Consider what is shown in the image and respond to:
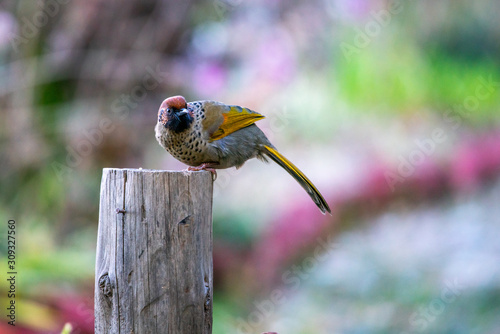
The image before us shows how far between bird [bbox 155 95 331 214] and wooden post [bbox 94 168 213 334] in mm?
832

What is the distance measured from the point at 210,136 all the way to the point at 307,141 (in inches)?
162

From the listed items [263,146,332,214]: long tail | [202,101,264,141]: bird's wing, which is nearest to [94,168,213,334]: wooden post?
[202,101,264,141]: bird's wing

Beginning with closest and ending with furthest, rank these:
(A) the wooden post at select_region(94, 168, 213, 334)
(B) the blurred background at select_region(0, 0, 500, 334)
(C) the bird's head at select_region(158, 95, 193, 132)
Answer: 1. (A) the wooden post at select_region(94, 168, 213, 334)
2. (C) the bird's head at select_region(158, 95, 193, 132)
3. (B) the blurred background at select_region(0, 0, 500, 334)

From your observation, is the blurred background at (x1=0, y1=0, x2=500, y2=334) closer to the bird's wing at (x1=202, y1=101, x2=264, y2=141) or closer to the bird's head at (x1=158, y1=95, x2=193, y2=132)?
the bird's wing at (x1=202, y1=101, x2=264, y2=141)

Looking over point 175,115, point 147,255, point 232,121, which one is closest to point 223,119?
point 232,121

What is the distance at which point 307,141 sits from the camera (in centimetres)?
717

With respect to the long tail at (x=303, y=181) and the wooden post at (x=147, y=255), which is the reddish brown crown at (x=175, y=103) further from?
the wooden post at (x=147, y=255)

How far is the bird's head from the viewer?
299 cm

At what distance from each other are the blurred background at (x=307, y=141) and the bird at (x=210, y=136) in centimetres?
302

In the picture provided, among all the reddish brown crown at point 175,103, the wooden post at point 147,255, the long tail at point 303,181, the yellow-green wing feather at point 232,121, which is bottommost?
A: the wooden post at point 147,255

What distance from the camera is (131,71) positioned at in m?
7.05

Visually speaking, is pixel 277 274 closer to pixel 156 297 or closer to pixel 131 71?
pixel 131 71

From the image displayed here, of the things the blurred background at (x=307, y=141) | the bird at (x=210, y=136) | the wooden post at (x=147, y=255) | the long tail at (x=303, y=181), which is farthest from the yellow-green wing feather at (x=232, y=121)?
the blurred background at (x=307, y=141)

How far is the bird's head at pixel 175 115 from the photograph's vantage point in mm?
2988
